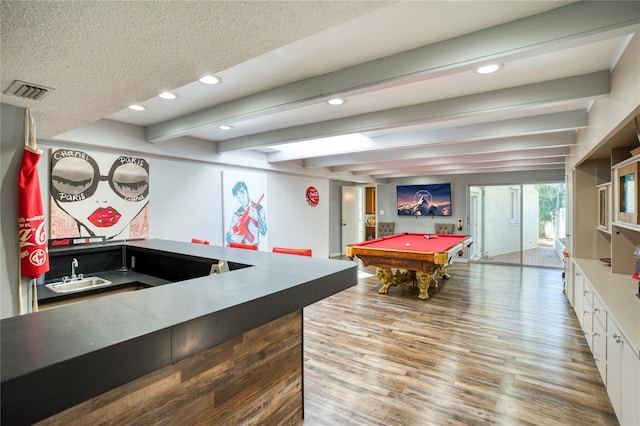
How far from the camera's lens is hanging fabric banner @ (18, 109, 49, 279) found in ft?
6.09

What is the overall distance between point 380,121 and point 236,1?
8.71ft

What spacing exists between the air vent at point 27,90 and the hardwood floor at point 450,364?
99.8 inches

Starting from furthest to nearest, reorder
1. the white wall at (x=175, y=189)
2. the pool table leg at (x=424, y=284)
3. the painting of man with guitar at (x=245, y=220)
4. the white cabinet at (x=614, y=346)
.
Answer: the painting of man with guitar at (x=245, y=220), the pool table leg at (x=424, y=284), the white wall at (x=175, y=189), the white cabinet at (x=614, y=346)

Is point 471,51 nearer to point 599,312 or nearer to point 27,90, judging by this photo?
point 599,312

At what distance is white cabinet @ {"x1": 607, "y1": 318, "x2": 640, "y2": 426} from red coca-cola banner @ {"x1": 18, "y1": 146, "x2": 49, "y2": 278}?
339 cm

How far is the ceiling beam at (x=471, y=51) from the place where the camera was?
1.58m

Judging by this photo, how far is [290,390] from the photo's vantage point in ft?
5.77

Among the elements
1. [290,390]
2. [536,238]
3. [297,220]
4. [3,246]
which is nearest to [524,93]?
[290,390]

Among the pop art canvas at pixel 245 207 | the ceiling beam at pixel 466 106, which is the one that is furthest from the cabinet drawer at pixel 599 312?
the pop art canvas at pixel 245 207

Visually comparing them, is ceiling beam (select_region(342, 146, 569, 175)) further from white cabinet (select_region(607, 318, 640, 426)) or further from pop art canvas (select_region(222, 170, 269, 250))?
white cabinet (select_region(607, 318, 640, 426))

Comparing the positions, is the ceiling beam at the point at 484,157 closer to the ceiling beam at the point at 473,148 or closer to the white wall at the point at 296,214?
the ceiling beam at the point at 473,148

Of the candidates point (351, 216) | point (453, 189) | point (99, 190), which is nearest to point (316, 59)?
point (99, 190)

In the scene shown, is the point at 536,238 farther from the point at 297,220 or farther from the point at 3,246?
the point at 3,246

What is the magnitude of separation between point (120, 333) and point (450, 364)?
9.56ft
